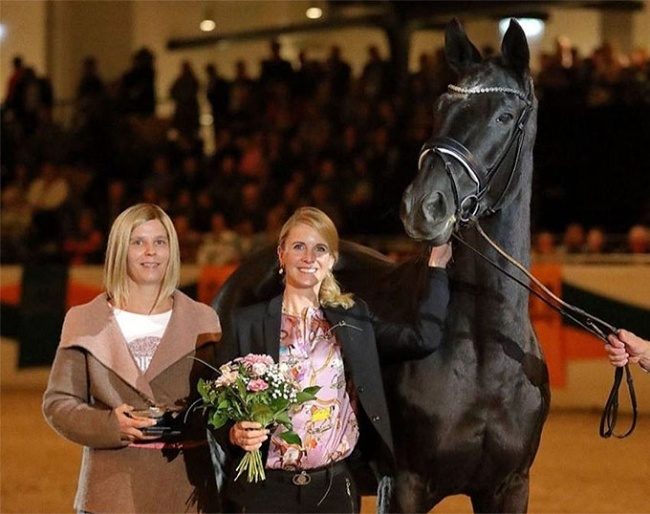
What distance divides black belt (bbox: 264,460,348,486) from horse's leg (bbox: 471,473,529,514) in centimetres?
65

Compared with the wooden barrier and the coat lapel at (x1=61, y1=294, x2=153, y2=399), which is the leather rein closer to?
the coat lapel at (x1=61, y1=294, x2=153, y2=399)

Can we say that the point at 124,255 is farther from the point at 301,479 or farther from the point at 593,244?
the point at 593,244

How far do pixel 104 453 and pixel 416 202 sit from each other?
1.23 m

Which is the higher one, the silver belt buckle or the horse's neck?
the horse's neck

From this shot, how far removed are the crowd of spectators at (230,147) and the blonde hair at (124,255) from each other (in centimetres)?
771

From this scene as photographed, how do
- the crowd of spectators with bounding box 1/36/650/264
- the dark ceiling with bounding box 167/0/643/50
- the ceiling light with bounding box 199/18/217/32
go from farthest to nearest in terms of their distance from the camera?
the ceiling light with bounding box 199/18/217/32 < the dark ceiling with bounding box 167/0/643/50 < the crowd of spectators with bounding box 1/36/650/264

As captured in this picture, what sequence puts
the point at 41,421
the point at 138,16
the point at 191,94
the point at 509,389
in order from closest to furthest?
the point at 509,389 < the point at 41,421 < the point at 191,94 < the point at 138,16

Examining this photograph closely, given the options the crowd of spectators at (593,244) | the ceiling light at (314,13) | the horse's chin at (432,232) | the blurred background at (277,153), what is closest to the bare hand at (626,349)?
the horse's chin at (432,232)

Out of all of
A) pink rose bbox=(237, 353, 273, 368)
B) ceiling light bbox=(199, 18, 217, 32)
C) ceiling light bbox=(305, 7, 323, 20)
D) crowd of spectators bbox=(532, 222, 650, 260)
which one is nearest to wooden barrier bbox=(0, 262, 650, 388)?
crowd of spectators bbox=(532, 222, 650, 260)

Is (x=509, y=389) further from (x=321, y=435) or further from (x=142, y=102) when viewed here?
(x=142, y=102)

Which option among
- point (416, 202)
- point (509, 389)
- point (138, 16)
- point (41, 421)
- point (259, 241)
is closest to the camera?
point (416, 202)

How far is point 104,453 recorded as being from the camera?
153 inches

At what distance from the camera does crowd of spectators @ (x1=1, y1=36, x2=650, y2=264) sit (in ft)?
44.3

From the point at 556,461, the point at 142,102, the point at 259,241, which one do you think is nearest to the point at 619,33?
the point at 142,102
